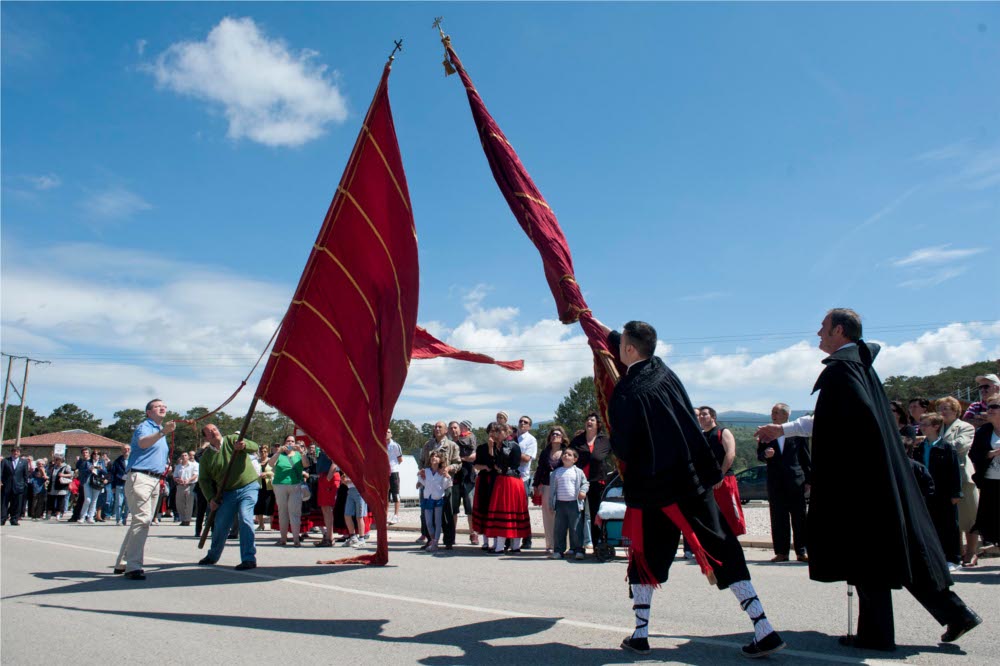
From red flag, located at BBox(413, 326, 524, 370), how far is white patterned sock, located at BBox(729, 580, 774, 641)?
445 centimetres

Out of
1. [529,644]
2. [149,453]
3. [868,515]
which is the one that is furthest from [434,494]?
[868,515]

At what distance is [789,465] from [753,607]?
5427mm

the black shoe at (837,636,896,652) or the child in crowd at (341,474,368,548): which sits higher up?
the child in crowd at (341,474,368,548)

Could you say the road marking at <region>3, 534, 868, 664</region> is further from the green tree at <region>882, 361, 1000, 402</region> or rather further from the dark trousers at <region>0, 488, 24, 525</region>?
the green tree at <region>882, 361, 1000, 402</region>

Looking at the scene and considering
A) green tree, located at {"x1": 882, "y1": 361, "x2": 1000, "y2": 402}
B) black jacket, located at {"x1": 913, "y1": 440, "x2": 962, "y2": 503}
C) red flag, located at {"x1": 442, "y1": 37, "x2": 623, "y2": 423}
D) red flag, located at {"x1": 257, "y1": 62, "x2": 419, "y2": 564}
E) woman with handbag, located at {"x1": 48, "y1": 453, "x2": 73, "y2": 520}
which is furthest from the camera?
green tree, located at {"x1": 882, "y1": 361, "x2": 1000, "y2": 402}

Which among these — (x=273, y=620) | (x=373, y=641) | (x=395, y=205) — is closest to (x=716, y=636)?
(x=373, y=641)

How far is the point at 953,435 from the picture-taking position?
27.9ft

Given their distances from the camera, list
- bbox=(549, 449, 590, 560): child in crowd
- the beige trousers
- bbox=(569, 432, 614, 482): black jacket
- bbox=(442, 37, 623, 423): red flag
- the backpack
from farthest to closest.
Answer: the backpack → bbox=(569, 432, 614, 482): black jacket → bbox=(549, 449, 590, 560): child in crowd → the beige trousers → bbox=(442, 37, 623, 423): red flag

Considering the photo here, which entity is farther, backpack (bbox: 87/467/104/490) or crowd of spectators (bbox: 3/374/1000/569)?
backpack (bbox: 87/467/104/490)

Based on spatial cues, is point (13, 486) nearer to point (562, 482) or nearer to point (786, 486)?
point (562, 482)

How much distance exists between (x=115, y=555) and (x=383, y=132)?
7.38 m

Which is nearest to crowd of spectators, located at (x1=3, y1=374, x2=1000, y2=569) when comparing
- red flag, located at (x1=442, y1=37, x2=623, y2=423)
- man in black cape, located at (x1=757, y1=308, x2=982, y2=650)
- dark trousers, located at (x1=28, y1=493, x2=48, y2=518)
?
red flag, located at (x1=442, y1=37, x2=623, y2=423)

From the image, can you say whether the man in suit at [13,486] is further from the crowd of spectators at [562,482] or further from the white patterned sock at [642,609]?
the white patterned sock at [642,609]

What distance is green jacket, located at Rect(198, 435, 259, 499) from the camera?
877cm
